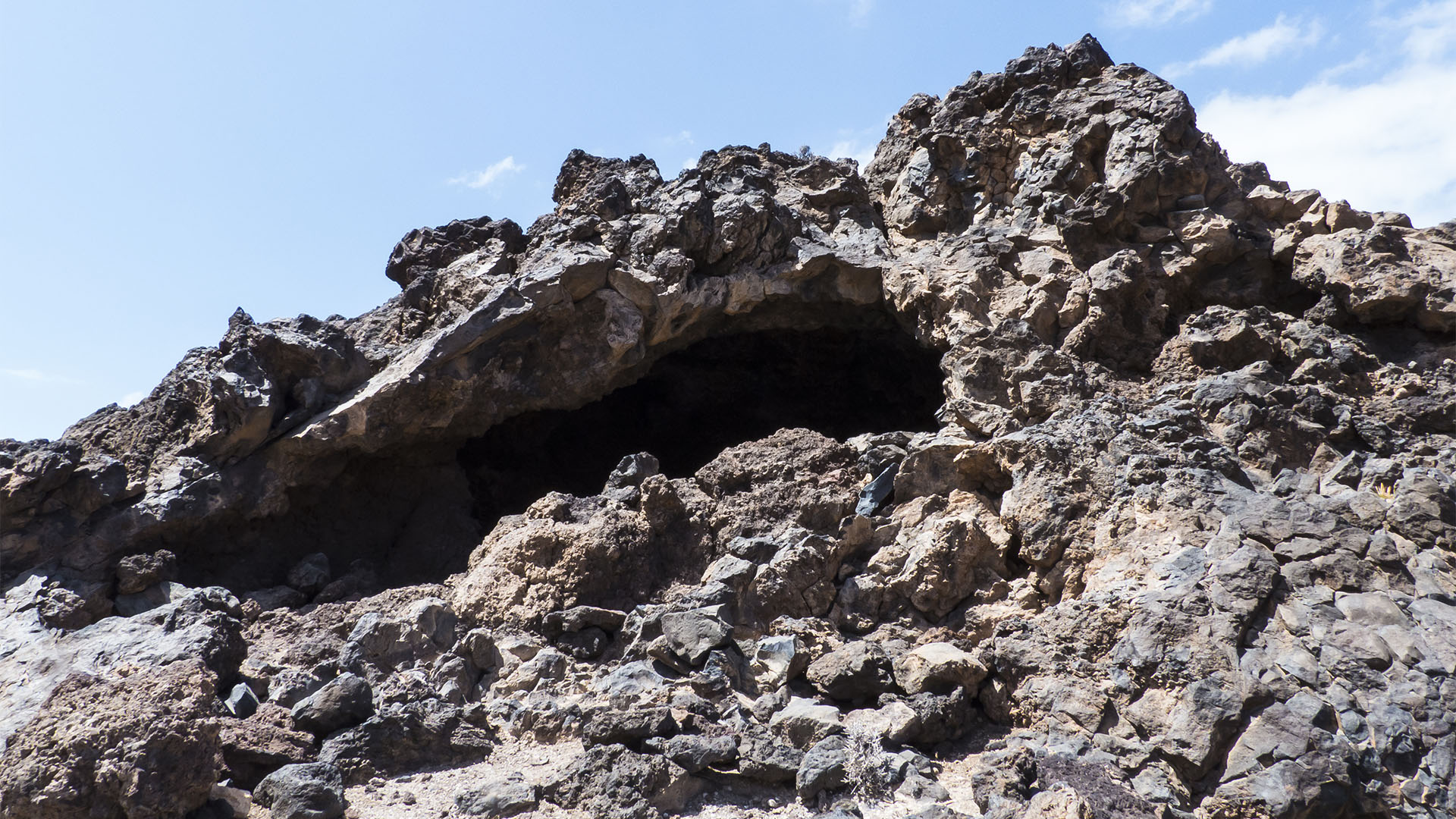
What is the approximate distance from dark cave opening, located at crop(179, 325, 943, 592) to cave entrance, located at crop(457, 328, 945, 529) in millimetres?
13

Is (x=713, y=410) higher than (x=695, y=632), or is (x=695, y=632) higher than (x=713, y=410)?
(x=713, y=410)

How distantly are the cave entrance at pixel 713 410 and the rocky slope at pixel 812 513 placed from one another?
0.04m

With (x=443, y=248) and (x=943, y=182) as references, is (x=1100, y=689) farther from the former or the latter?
(x=443, y=248)

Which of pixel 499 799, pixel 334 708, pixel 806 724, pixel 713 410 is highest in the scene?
pixel 713 410

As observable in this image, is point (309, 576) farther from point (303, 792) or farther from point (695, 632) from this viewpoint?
point (695, 632)

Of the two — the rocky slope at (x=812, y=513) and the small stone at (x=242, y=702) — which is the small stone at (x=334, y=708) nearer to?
the rocky slope at (x=812, y=513)

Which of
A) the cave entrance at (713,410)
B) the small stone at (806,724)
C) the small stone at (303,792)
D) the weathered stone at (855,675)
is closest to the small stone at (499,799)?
the small stone at (303,792)

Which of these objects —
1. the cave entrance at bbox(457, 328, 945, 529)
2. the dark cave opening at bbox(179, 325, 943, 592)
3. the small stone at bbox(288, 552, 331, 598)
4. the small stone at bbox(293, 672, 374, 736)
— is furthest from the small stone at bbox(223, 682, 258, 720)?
the cave entrance at bbox(457, 328, 945, 529)

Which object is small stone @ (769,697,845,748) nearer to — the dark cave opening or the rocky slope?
the rocky slope

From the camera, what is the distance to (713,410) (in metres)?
11.3

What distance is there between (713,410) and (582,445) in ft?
5.14

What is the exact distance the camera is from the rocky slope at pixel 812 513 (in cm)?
515

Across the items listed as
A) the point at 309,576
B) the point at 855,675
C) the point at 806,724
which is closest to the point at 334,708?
the point at 806,724

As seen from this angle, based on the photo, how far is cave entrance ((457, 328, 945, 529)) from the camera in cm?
1056
